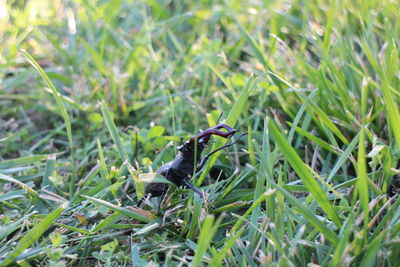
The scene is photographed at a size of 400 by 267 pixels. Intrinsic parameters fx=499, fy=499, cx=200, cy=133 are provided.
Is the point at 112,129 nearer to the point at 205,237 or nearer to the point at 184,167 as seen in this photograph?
the point at 184,167

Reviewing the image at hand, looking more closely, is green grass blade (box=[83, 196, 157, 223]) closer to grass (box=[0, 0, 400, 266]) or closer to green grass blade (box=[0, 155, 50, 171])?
grass (box=[0, 0, 400, 266])

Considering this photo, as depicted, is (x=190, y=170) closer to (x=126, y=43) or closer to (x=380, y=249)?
(x=380, y=249)

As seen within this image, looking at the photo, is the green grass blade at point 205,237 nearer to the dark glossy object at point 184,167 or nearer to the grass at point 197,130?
the grass at point 197,130

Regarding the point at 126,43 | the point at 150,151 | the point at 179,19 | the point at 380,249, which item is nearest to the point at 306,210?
the point at 380,249

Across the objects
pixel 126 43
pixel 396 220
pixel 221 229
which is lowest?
pixel 221 229

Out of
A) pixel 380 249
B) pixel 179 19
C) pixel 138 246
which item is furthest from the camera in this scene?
pixel 179 19

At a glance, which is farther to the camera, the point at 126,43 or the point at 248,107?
the point at 126,43

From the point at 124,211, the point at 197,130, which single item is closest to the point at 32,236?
the point at 124,211

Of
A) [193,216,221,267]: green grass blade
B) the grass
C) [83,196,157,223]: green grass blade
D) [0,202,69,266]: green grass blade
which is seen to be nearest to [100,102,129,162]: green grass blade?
the grass
